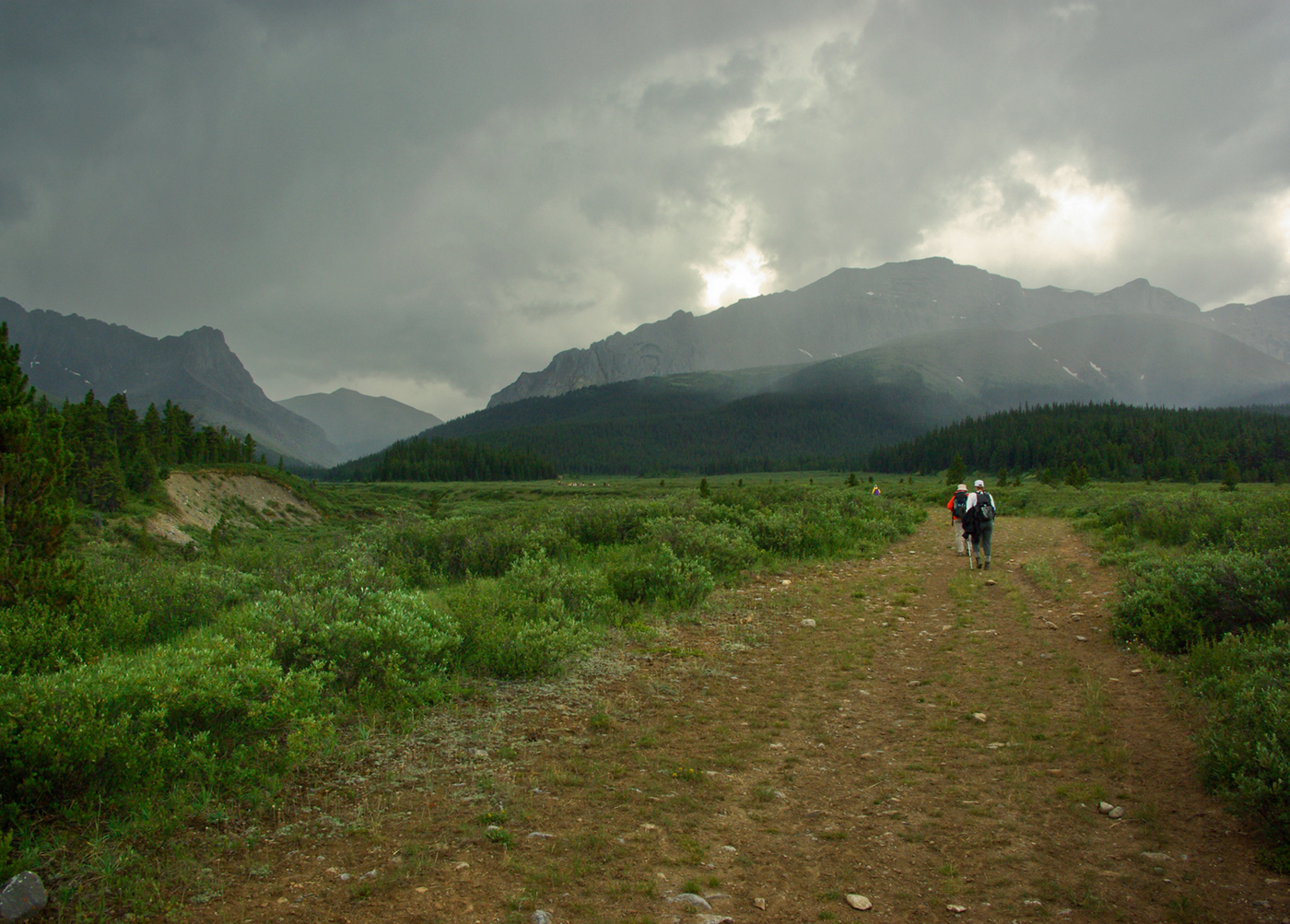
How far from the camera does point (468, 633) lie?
8992 millimetres

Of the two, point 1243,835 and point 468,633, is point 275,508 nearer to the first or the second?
point 468,633

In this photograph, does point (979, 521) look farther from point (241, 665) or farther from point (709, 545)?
point (241, 665)

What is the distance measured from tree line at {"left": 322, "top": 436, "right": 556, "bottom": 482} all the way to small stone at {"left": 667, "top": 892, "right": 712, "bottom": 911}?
171 m

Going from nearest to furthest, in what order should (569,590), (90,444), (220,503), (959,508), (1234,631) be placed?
(1234,631) → (569,590) → (959,508) → (90,444) → (220,503)

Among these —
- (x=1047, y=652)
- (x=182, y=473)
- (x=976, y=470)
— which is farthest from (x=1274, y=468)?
(x=182, y=473)

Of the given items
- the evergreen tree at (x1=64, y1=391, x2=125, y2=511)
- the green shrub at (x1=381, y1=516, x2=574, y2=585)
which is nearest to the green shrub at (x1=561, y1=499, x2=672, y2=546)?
the green shrub at (x1=381, y1=516, x2=574, y2=585)

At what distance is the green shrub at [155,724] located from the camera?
4598 millimetres

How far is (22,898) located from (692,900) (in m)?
3.89

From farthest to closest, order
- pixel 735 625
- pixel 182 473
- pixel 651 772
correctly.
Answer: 1. pixel 182 473
2. pixel 735 625
3. pixel 651 772

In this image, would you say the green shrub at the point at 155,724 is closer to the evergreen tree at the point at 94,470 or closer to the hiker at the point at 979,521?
the hiker at the point at 979,521

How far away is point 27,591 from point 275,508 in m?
53.8

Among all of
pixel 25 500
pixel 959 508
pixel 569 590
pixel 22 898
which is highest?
pixel 25 500

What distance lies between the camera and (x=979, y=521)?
17.8 m

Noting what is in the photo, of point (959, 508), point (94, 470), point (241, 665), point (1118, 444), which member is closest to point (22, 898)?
point (241, 665)
